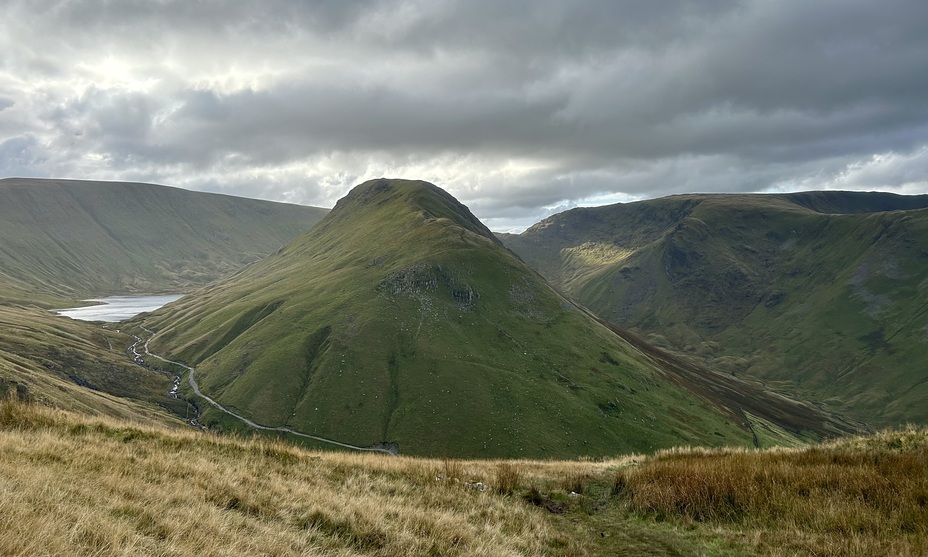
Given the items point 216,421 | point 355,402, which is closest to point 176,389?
point 216,421

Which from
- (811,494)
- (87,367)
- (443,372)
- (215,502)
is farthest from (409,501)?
(87,367)

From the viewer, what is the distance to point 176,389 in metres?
149

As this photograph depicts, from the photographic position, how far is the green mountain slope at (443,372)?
405 feet

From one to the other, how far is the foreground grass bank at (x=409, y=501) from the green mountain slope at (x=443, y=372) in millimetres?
99997

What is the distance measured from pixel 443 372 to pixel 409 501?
130 m

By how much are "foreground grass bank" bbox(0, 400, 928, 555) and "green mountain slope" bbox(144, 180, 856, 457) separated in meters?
100.0

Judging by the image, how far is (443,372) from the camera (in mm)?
142250

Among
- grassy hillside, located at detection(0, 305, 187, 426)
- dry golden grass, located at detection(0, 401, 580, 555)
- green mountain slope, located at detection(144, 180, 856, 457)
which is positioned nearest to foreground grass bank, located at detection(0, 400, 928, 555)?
dry golden grass, located at detection(0, 401, 580, 555)

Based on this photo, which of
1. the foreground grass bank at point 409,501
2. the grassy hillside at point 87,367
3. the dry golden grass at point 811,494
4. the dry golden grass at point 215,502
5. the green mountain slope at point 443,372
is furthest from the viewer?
the green mountain slope at point 443,372

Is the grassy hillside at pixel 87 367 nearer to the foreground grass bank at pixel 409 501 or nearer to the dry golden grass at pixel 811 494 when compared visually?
the foreground grass bank at pixel 409 501

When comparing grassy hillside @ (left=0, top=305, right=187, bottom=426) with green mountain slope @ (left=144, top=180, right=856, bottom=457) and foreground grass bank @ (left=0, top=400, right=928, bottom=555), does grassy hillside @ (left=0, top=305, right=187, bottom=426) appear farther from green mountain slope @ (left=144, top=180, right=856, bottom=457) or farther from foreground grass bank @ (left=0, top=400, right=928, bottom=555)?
foreground grass bank @ (left=0, top=400, right=928, bottom=555)

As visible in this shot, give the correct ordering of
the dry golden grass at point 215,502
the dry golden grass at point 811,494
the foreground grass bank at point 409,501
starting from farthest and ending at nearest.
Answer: the dry golden grass at point 811,494, the foreground grass bank at point 409,501, the dry golden grass at point 215,502

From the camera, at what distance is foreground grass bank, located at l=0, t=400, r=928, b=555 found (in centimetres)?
881

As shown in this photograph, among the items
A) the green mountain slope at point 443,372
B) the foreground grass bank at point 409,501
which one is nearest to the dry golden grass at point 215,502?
the foreground grass bank at point 409,501
